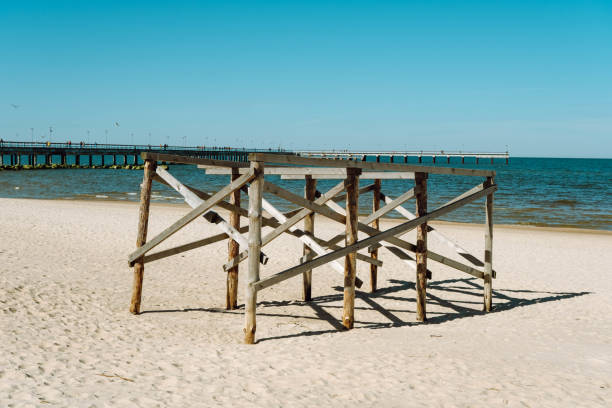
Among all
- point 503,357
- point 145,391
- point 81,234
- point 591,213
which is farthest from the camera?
point 591,213

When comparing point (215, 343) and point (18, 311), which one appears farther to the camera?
point (18, 311)

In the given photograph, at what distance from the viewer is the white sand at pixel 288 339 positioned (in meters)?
4.81

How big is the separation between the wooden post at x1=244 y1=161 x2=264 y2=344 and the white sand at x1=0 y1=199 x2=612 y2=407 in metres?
0.33

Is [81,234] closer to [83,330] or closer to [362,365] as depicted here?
[83,330]

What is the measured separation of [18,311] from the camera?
22.3ft

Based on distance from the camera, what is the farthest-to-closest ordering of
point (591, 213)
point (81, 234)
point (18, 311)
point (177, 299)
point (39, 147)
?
1. point (39, 147)
2. point (591, 213)
3. point (81, 234)
4. point (177, 299)
5. point (18, 311)

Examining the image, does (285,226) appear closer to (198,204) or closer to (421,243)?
(198,204)

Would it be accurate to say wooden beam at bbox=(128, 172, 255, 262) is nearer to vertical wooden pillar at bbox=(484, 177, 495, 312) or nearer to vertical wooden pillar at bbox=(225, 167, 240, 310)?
vertical wooden pillar at bbox=(225, 167, 240, 310)

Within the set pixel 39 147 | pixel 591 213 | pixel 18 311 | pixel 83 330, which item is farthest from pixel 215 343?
pixel 39 147

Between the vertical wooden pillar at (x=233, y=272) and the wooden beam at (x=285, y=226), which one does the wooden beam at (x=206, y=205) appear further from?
the vertical wooden pillar at (x=233, y=272)

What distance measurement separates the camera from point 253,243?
20.7ft

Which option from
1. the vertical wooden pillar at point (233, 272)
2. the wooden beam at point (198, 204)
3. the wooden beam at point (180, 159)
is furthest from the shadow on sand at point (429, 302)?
the wooden beam at point (180, 159)

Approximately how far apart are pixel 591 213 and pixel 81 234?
25.8 meters

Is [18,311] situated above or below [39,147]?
below
